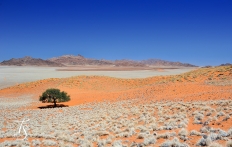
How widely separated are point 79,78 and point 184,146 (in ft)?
139

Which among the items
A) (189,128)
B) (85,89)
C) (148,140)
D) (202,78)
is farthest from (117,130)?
(85,89)

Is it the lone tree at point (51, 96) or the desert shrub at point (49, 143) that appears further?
the lone tree at point (51, 96)

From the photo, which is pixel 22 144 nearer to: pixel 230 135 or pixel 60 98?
pixel 230 135

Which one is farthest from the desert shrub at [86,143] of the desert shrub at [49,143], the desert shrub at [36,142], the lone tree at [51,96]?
the lone tree at [51,96]

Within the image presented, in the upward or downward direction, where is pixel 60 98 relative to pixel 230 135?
downward

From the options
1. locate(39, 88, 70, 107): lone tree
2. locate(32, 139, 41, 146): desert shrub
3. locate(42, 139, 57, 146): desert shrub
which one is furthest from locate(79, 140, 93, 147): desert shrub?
locate(39, 88, 70, 107): lone tree

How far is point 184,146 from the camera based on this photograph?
22.3 ft

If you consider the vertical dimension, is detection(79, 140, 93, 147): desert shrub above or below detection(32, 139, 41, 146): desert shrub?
above

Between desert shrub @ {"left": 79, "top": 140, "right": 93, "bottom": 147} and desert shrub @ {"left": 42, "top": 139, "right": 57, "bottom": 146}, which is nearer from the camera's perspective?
desert shrub @ {"left": 79, "top": 140, "right": 93, "bottom": 147}

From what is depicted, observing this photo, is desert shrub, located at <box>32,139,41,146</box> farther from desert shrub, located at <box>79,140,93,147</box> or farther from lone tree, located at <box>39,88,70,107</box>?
lone tree, located at <box>39,88,70,107</box>

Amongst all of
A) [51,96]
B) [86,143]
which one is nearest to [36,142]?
[86,143]

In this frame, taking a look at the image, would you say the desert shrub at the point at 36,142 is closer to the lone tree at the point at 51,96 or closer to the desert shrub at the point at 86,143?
the desert shrub at the point at 86,143

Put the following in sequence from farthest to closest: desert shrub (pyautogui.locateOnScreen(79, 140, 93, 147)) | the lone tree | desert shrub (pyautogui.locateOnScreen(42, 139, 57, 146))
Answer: the lone tree < desert shrub (pyautogui.locateOnScreen(42, 139, 57, 146)) < desert shrub (pyautogui.locateOnScreen(79, 140, 93, 147))

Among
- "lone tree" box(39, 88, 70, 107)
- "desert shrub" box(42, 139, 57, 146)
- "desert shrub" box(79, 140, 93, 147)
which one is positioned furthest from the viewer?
"lone tree" box(39, 88, 70, 107)
